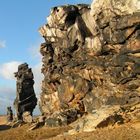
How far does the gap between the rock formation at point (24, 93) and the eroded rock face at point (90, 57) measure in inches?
474

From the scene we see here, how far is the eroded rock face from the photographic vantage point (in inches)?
2606

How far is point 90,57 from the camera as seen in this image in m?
76.6

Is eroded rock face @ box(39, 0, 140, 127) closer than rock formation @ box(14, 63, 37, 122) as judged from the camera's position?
Yes

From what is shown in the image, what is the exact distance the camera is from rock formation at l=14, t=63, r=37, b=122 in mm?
108438

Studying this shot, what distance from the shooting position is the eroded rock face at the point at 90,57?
2606 inches

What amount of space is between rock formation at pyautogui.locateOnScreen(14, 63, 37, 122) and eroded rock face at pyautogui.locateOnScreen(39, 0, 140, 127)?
12.0 m

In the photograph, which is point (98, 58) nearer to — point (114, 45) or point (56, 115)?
point (114, 45)

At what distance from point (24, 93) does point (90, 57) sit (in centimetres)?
3849

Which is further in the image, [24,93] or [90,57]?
[24,93]

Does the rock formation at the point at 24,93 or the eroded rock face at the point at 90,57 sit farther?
the rock formation at the point at 24,93

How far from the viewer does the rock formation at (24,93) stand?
108438mm

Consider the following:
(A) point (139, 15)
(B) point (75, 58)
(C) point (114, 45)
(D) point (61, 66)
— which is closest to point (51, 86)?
(D) point (61, 66)

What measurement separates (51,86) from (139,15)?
127ft

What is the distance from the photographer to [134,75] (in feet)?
218
